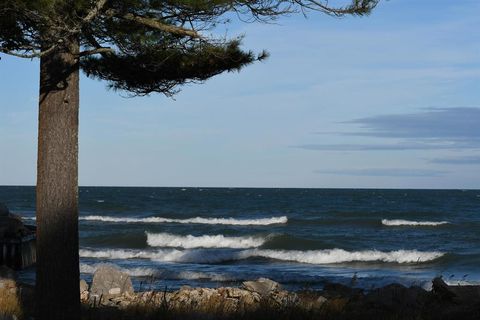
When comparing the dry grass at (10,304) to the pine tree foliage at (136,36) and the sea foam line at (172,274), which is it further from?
the sea foam line at (172,274)

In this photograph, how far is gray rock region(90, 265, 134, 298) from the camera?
12734 mm

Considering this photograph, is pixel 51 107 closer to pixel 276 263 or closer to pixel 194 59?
pixel 194 59

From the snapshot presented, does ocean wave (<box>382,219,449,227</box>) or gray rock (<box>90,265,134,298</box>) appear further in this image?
ocean wave (<box>382,219,449,227</box>)

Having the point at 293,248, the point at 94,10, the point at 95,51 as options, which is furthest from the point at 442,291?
the point at 293,248

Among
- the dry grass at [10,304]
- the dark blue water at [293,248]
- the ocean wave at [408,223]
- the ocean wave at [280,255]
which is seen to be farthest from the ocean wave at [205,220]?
the dry grass at [10,304]

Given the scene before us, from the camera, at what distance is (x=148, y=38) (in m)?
8.10

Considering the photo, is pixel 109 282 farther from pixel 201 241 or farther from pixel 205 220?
pixel 205 220

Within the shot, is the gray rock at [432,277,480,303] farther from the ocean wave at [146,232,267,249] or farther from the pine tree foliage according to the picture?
the ocean wave at [146,232,267,249]

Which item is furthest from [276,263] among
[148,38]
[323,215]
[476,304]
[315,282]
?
[323,215]

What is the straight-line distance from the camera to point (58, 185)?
294 inches

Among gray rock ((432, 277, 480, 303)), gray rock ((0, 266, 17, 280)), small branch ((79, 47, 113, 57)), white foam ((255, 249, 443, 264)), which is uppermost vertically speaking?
small branch ((79, 47, 113, 57))

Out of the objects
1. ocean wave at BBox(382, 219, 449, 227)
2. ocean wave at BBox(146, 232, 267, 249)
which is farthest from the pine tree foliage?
ocean wave at BBox(382, 219, 449, 227)

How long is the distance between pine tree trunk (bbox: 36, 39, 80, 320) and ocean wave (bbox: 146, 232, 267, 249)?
2410 cm

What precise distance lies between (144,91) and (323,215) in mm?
39955
